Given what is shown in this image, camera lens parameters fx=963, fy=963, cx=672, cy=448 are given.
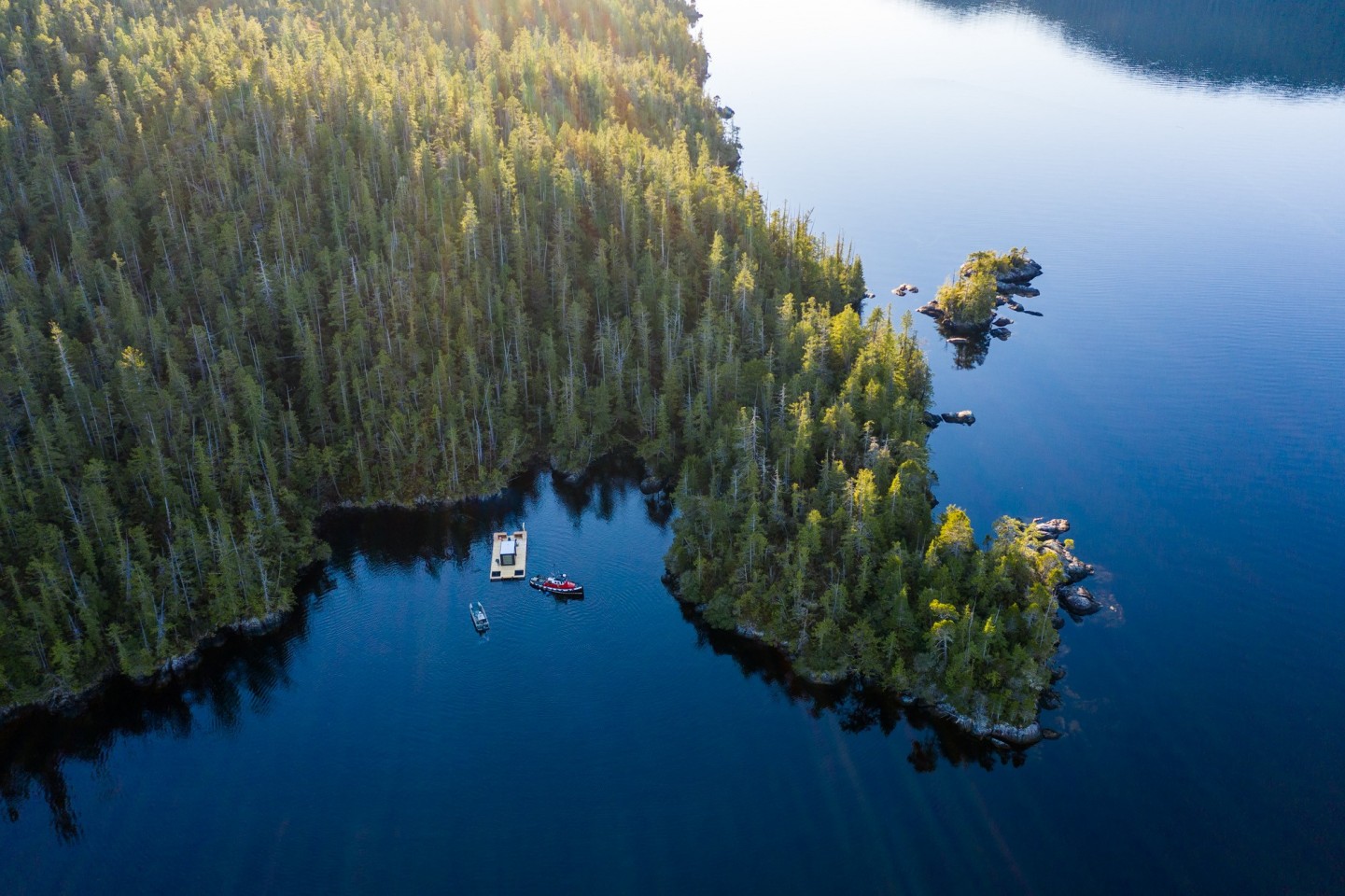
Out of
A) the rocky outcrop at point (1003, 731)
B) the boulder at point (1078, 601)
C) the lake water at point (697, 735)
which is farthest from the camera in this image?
the boulder at point (1078, 601)

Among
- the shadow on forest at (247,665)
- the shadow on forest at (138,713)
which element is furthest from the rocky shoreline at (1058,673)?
the shadow on forest at (138,713)

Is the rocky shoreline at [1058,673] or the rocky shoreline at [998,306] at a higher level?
the rocky shoreline at [998,306]

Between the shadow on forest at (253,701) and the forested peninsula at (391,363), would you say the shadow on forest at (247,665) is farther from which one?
the forested peninsula at (391,363)

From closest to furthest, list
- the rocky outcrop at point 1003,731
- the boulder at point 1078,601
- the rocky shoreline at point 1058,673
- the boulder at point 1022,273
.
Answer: the rocky outcrop at point 1003,731
the rocky shoreline at point 1058,673
the boulder at point 1078,601
the boulder at point 1022,273

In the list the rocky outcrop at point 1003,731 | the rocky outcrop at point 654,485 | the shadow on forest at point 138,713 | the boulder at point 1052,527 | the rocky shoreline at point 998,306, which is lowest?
the shadow on forest at point 138,713

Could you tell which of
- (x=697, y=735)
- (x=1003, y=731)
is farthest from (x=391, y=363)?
(x=1003, y=731)

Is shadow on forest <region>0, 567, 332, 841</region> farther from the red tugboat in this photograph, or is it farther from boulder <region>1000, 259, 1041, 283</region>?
boulder <region>1000, 259, 1041, 283</region>

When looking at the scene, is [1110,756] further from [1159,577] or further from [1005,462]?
[1005,462]
